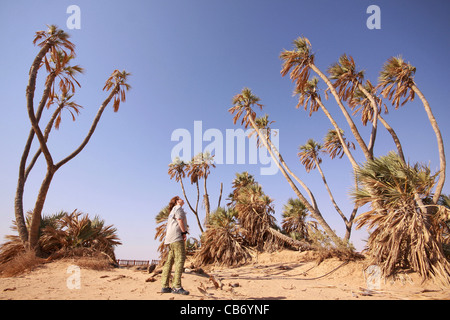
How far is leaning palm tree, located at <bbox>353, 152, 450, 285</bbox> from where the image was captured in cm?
625

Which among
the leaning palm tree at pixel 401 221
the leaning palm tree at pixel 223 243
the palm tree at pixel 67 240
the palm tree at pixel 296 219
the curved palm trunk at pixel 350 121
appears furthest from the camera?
the palm tree at pixel 296 219

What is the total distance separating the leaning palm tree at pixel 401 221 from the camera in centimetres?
625

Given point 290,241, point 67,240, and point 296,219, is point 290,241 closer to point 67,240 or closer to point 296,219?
point 296,219

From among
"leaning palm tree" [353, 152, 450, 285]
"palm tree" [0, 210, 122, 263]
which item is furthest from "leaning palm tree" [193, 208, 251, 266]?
"leaning palm tree" [353, 152, 450, 285]

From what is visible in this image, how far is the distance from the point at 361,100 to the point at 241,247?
38.1ft

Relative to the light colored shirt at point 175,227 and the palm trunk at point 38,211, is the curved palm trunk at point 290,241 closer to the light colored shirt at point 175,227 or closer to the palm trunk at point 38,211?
the light colored shirt at point 175,227

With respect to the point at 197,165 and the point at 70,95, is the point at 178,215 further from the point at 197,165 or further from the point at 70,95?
the point at 197,165

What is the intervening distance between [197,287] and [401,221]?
19.4ft

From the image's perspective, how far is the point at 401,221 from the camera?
655 centimetres

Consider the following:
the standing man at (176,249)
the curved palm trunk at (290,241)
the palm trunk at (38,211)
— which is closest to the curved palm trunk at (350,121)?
the curved palm trunk at (290,241)

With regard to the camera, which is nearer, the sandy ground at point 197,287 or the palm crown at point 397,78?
the sandy ground at point 197,287

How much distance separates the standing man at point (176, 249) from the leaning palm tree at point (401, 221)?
586 cm

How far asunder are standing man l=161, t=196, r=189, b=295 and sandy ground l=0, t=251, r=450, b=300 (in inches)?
7.2
